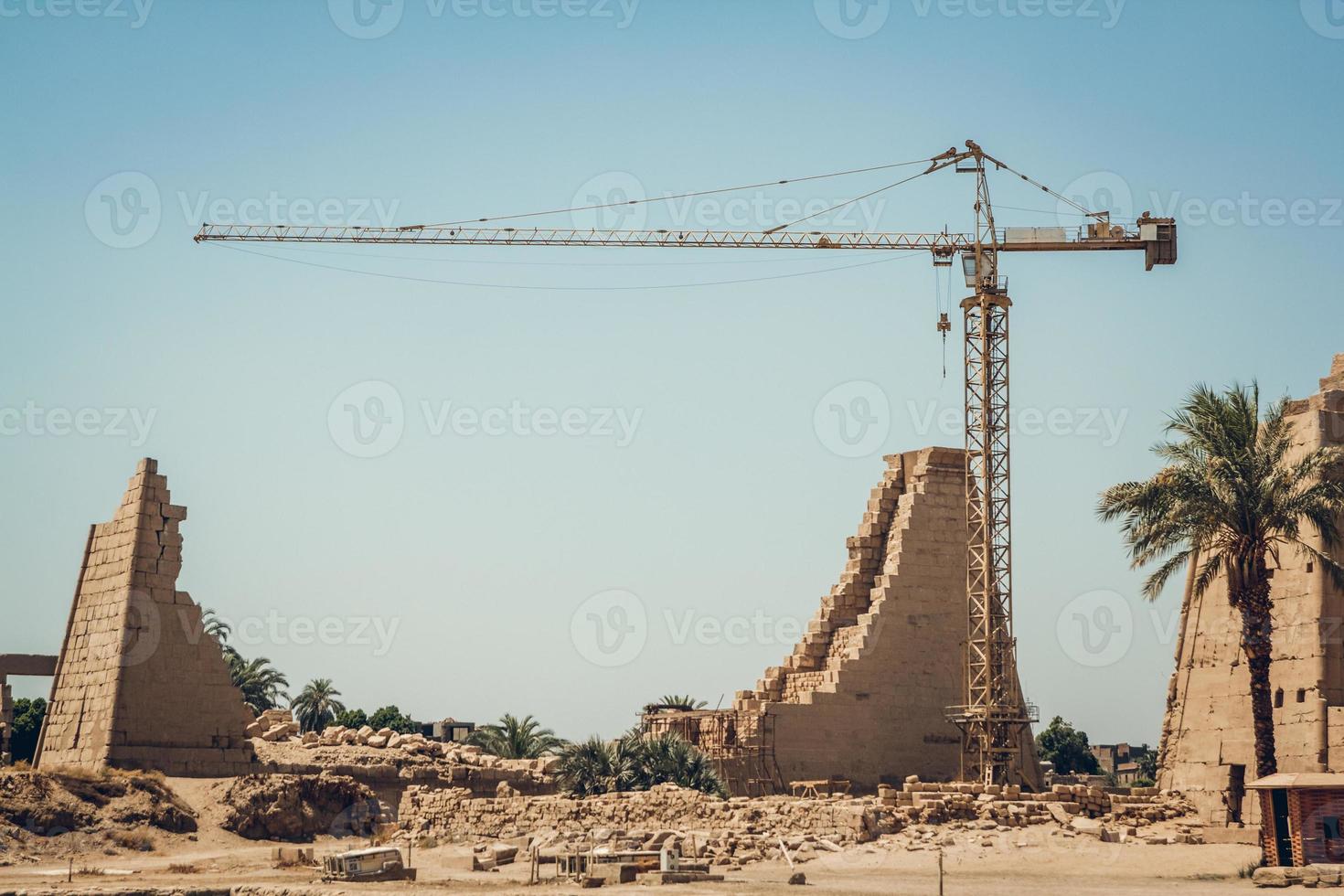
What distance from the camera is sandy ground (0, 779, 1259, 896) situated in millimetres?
26719

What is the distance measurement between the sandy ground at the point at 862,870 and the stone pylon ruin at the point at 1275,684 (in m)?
2.84

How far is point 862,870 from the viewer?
29.8 meters

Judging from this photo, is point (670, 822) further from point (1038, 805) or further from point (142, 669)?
point (142, 669)

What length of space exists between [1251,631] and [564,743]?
16.9m

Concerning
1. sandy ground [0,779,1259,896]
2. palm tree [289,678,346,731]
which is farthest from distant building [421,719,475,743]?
sandy ground [0,779,1259,896]

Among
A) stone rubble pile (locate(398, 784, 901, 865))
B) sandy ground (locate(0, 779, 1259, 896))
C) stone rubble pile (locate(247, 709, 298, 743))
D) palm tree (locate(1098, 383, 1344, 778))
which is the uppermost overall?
palm tree (locate(1098, 383, 1344, 778))

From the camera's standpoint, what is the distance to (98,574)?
40500mm

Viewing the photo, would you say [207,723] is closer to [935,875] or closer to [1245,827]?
[935,875]

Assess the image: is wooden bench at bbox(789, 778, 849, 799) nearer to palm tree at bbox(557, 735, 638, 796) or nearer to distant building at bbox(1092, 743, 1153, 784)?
palm tree at bbox(557, 735, 638, 796)

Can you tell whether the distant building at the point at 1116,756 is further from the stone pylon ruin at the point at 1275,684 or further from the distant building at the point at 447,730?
the stone pylon ruin at the point at 1275,684

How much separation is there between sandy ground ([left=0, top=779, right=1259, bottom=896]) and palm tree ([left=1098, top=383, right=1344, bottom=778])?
2.78 meters

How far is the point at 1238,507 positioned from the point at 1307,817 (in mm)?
6061

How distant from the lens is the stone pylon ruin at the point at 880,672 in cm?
4041

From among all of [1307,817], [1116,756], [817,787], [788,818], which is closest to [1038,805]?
[788,818]
